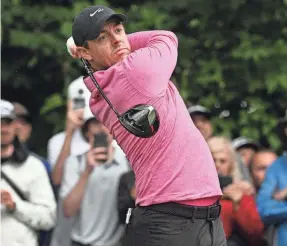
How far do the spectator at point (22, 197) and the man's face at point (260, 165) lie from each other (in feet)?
7.11

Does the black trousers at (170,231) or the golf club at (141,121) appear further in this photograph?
the black trousers at (170,231)

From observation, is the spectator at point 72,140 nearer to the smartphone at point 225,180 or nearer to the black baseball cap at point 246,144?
the smartphone at point 225,180

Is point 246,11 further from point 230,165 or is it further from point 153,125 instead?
point 153,125

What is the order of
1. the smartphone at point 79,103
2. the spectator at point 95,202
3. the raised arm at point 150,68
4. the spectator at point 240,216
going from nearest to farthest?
the raised arm at point 150,68
the spectator at point 240,216
the spectator at point 95,202
the smartphone at point 79,103

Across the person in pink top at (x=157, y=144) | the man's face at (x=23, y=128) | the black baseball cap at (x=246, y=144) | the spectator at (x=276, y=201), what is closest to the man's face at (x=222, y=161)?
the spectator at (x=276, y=201)

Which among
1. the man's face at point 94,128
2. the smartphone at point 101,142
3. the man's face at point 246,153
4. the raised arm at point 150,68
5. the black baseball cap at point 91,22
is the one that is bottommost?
the man's face at point 246,153

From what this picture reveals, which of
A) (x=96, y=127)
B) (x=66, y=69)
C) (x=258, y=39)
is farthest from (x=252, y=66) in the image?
(x=96, y=127)

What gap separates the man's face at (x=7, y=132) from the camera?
24.2ft

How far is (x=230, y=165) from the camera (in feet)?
26.1

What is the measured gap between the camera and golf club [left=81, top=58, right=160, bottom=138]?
15.3ft

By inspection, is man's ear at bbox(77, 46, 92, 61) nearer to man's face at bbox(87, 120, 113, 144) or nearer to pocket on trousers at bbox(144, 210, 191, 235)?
pocket on trousers at bbox(144, 210, 191, 235)

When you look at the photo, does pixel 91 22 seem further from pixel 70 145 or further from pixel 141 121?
pixel 70 145

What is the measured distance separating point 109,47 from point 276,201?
307cm

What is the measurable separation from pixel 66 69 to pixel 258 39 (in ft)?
6.80
